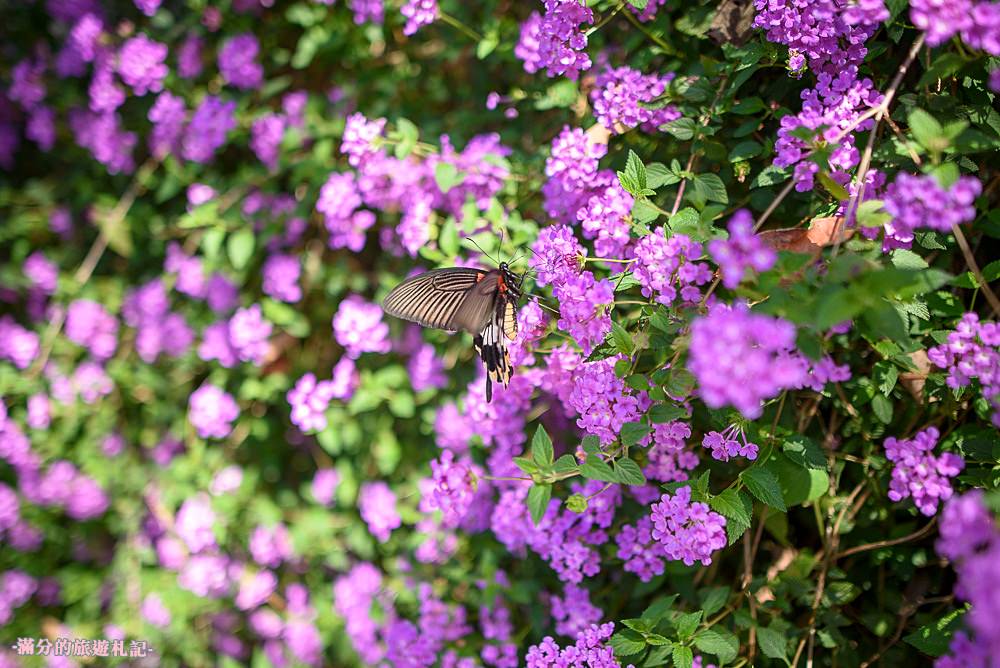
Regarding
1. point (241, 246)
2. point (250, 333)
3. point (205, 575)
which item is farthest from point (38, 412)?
point (241, 246)

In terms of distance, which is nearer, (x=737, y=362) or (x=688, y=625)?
(x=737, y=362)

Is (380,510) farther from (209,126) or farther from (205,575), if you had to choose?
(209,126)

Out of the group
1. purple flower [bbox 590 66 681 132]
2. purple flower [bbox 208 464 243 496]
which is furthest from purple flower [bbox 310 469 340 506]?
purple flower [bbox 590 66 681 132]

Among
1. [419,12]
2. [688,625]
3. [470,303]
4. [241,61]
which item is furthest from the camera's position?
[241,61]

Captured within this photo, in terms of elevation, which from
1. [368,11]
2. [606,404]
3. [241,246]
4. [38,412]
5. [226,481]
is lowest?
[38,412]

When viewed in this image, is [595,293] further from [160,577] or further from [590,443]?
[160,577]

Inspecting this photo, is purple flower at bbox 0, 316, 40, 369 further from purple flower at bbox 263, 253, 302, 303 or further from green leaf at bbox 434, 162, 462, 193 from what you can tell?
green leaf at bbox 434, 162, 462, 193

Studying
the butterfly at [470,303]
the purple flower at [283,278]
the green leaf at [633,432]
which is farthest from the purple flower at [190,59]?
the green leaf at [633,432]

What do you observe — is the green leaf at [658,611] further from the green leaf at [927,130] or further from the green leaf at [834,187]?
the green leaf at [927,130]
